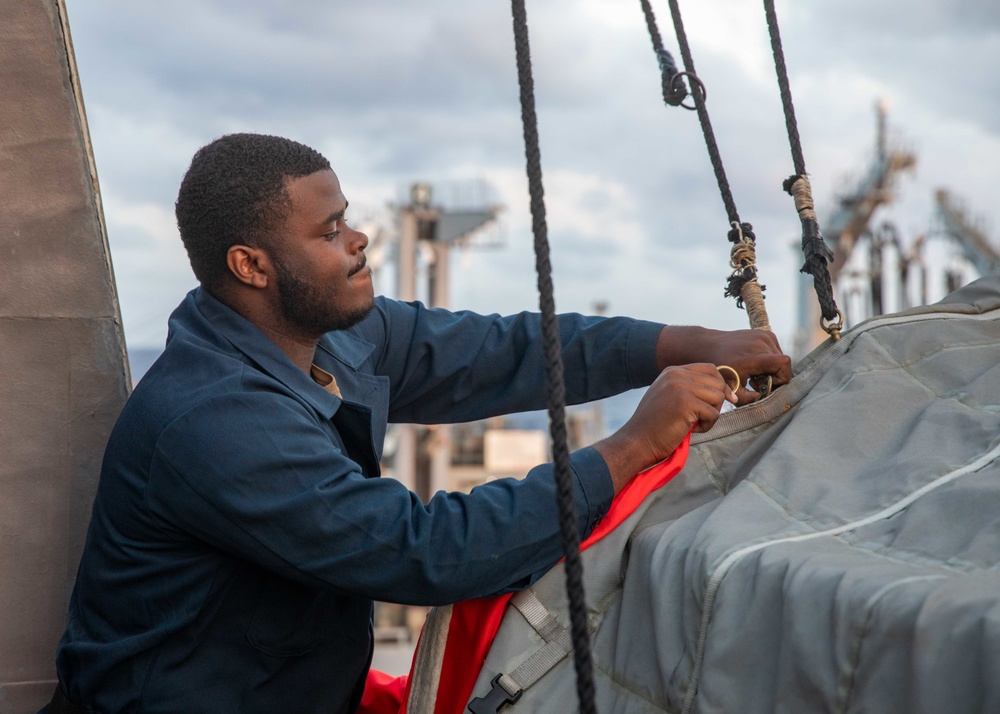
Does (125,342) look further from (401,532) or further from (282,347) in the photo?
(401,532)

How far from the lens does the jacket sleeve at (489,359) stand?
2490 mm

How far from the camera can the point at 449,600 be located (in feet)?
5.75

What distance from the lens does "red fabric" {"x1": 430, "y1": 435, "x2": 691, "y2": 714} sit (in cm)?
185

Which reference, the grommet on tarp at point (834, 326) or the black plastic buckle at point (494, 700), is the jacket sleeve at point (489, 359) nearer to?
the grommet on tarp at point (834, 326)

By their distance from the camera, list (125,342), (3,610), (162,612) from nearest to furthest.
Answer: (162,612) → (3,610) → (125,342)

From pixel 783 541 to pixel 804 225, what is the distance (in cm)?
99

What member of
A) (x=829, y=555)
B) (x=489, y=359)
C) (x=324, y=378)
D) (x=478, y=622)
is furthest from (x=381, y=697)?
(x=829, y=555)

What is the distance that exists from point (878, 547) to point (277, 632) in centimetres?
105

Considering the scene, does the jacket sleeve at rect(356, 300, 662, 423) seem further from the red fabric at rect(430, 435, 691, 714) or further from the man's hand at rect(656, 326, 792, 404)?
the red fabric at rect(430, 435, 691, 714)

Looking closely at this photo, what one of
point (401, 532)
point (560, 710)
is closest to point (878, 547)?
point (560, 710)

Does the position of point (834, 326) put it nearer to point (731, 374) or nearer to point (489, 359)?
point (731, 374)

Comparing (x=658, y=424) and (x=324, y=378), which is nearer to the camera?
(x=658, y=424)

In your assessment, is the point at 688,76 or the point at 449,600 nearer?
the point at 449,600

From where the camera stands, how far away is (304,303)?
2.06 meters
